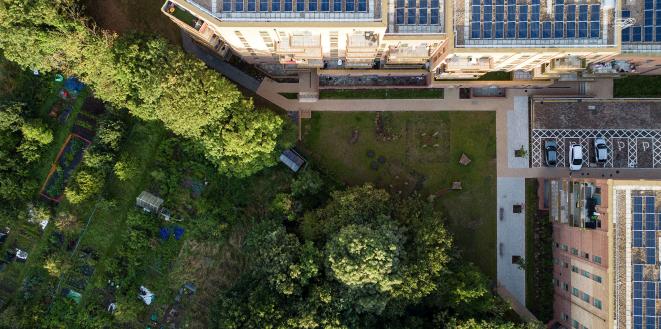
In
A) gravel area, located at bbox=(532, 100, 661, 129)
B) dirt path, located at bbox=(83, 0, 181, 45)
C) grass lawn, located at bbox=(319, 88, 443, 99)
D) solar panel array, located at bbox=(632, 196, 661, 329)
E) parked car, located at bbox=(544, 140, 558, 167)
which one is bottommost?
solar panel array, located at bbox=(632, 196, 661, 329)

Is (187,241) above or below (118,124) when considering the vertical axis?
below

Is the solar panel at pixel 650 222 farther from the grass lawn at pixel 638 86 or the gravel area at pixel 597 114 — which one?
the grass lawn at pixel 638 86

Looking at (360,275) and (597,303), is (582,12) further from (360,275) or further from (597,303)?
(360,275)

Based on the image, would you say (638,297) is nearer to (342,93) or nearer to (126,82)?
(342,93)

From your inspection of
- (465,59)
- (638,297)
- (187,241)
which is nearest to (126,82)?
(187,241)

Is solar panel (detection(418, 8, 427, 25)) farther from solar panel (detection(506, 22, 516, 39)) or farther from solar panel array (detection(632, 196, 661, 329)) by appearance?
solar panel array (detection(632, 196, 661, 329))

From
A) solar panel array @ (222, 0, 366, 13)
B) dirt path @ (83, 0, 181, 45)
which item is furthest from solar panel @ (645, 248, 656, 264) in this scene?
dirt path @ (83, 0, 181, 45)
